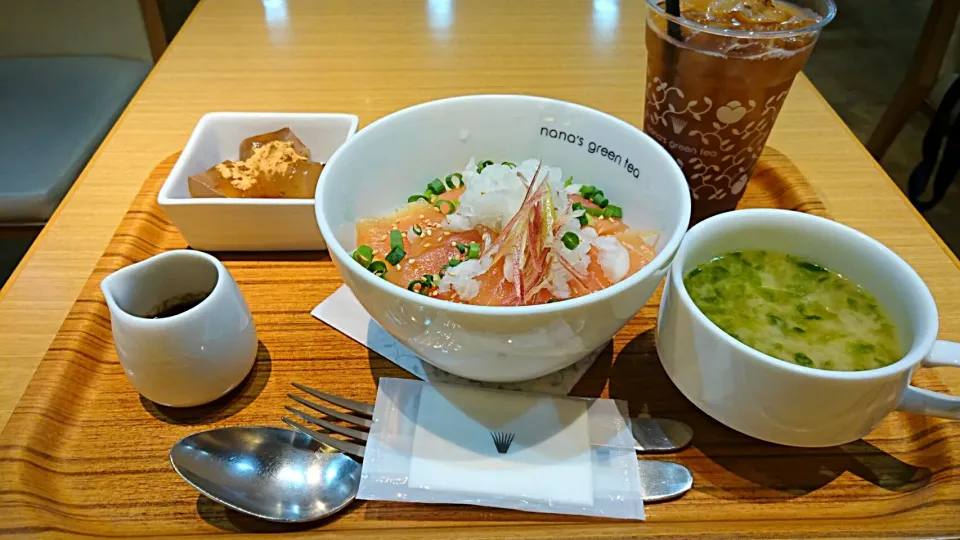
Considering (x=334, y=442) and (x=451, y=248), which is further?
(x=451, y=248)

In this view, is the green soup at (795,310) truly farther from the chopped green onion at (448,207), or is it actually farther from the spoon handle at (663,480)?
the chopped green onion at (448,207)

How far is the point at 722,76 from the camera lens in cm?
121

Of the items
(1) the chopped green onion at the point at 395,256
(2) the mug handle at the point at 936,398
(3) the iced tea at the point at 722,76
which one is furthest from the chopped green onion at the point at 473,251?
(2) the mug handle at the point at 936,398

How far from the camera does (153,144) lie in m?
1.71

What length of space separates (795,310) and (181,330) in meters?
0.95

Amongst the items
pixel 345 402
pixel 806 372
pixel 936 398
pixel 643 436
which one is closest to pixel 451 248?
pixel 345 402

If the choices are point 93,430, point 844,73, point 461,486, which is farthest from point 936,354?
point 844,73

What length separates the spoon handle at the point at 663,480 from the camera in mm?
917

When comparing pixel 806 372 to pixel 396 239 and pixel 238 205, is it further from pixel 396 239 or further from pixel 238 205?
pixel 238 205

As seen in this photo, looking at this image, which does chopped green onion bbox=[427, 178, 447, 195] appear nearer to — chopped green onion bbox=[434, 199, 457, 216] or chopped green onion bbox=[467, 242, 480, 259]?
chopped green onion bbox=[434, 199, 457, 216]

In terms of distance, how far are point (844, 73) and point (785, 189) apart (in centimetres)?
368

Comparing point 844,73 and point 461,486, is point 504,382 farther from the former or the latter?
point 844,73

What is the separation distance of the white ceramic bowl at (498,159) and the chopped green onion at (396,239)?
2.9 inches

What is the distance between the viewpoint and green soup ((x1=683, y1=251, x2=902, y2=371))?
98 cm
